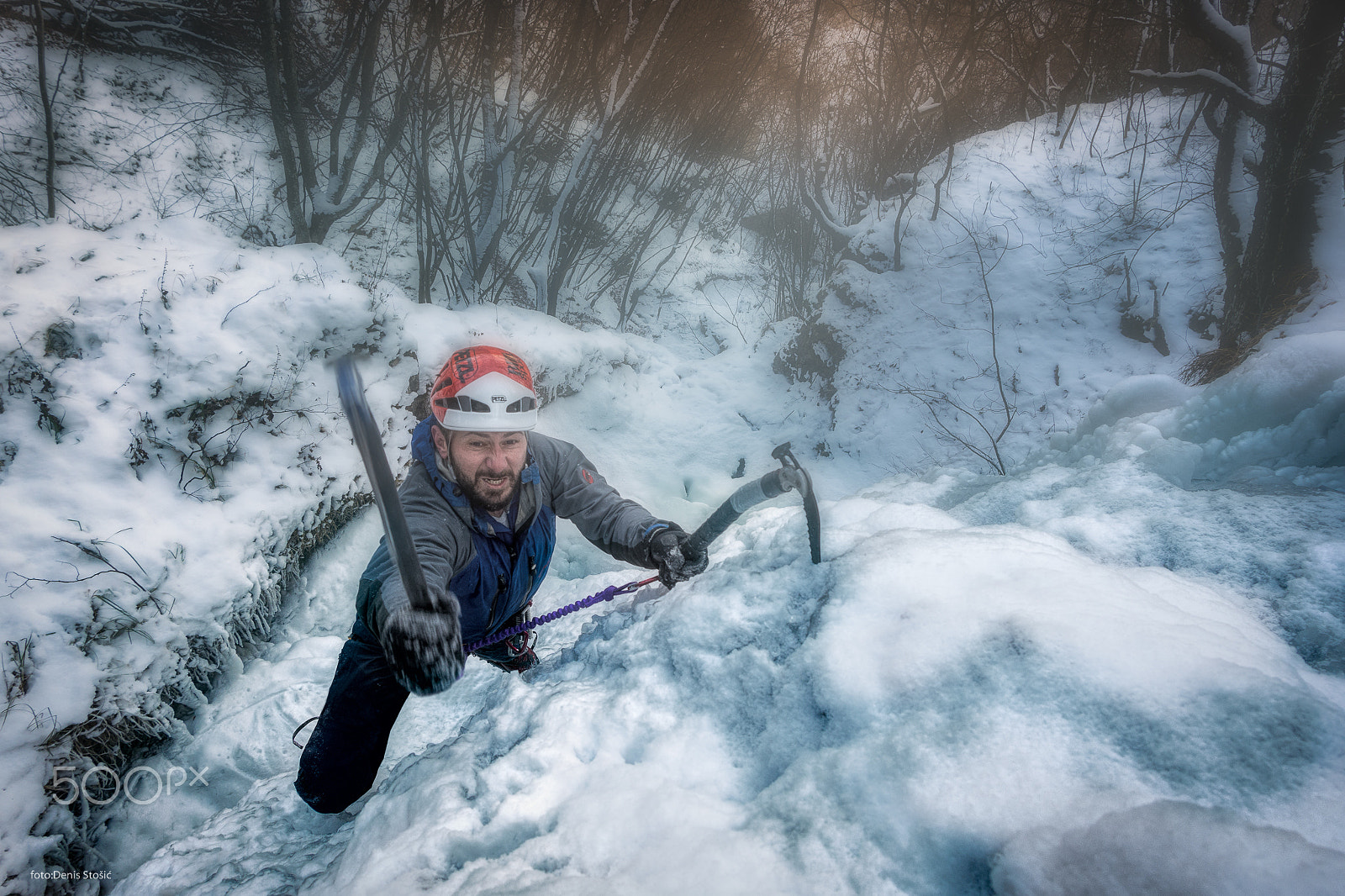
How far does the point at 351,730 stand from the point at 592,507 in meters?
1.28

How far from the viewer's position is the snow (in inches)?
36.9

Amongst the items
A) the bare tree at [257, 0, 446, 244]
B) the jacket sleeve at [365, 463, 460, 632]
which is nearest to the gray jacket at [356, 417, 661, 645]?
the jacket sleeve at [365, 463, 460, 632]

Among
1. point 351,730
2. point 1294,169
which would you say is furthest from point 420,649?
point 1294,169

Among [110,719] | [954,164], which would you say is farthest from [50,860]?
[954,164]

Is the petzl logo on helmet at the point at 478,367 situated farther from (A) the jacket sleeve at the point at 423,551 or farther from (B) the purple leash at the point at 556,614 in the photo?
(B) the purple leash at the point at 556,614

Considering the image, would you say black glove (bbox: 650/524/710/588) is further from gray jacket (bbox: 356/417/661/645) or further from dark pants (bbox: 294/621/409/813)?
dark pants (bbox: 294/621/409/813)

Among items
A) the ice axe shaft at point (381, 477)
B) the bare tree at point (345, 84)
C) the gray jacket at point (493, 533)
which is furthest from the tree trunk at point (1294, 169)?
the bare tree at point (345, 84)

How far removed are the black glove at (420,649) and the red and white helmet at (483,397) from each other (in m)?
0.78

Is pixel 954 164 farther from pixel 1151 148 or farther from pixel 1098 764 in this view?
pixel 1098 764

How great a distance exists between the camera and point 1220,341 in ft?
11.5

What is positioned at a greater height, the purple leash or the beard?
the beard

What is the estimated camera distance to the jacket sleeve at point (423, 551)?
148cm

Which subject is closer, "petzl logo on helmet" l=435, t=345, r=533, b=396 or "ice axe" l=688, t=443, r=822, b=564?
"ice axe" l=688, t=443, r=822, b=564

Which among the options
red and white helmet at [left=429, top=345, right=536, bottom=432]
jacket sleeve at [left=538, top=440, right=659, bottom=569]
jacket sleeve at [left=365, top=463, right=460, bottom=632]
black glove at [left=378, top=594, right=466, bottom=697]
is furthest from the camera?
jacket sleeve at [left=538, top=440, right=659, bottom=569]
